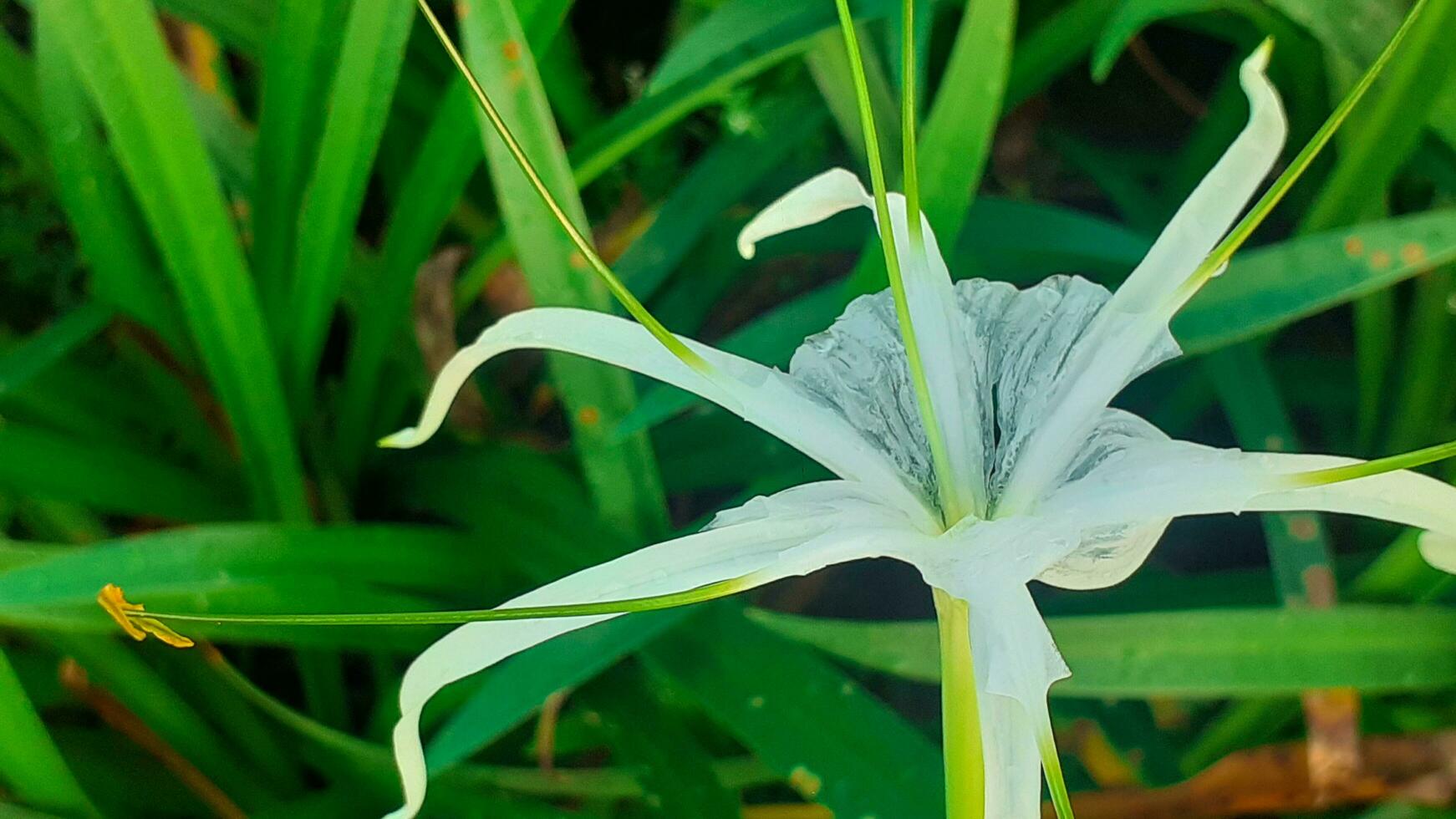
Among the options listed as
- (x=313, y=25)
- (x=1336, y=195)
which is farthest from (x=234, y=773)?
(x=1336, y=195)

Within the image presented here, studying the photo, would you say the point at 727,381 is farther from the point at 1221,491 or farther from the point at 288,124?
the point at 288,124

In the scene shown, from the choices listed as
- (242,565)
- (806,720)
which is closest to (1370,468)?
(806,720)

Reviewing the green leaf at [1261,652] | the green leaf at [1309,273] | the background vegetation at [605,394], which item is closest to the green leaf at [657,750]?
the background vegetation at [605,394]

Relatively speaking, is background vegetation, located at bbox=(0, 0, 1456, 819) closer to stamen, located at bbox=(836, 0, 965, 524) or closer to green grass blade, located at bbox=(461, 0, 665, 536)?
green grass blade, located at bbox=(461, 0, 665, 536)

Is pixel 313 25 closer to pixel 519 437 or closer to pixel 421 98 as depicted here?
pixel 421 98

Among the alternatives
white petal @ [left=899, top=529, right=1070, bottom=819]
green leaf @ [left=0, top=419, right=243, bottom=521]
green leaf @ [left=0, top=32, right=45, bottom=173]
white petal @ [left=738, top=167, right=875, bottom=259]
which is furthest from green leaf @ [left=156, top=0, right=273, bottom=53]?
white petal @ [left=899, top=529, right=1070, bottom=819]

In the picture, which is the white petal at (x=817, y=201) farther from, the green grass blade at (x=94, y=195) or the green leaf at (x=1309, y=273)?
the green grass blade at (x=94, y=195)
